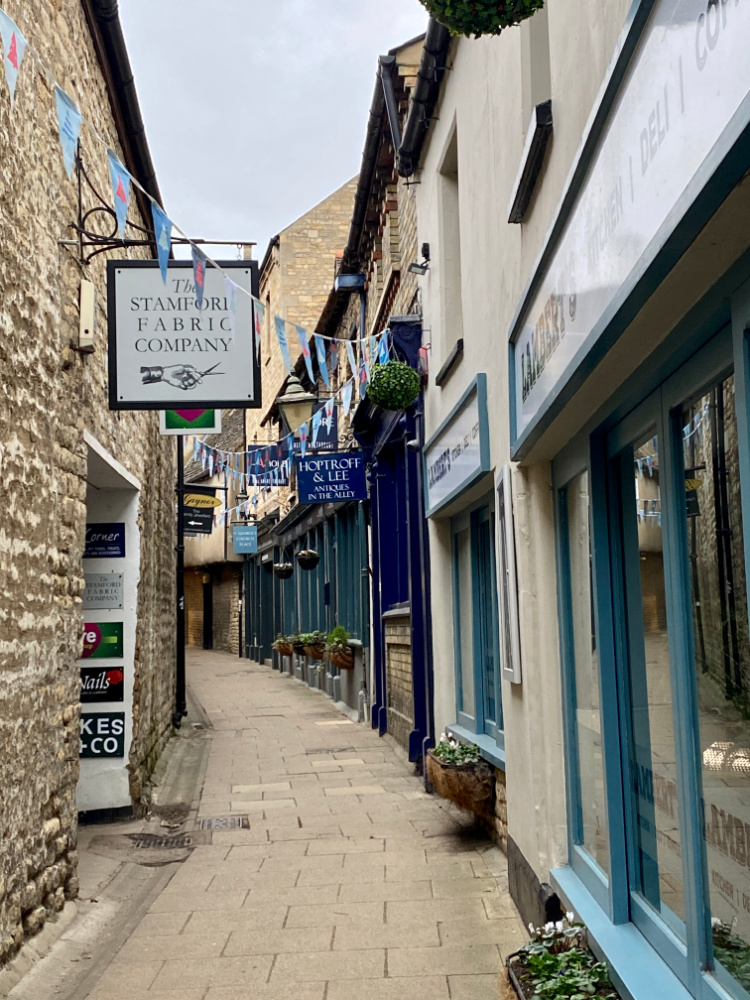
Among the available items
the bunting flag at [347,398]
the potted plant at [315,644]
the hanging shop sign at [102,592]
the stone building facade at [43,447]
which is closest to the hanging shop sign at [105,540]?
the hanging shop sign at [102,592]

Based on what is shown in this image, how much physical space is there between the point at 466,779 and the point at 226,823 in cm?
252

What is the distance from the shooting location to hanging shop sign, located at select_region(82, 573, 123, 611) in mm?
8422

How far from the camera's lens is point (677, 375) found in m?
3.18

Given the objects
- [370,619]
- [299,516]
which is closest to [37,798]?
[370,619]

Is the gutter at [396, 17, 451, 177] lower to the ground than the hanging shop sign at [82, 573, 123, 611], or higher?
higher

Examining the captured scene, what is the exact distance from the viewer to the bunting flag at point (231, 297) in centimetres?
676

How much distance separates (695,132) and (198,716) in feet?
48.1

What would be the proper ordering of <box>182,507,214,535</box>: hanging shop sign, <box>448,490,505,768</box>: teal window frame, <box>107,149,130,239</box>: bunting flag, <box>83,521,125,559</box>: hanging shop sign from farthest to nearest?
<box>182,507,214,535</box>: hanging shop sign < <box>83,521,125,559</box>: hanging shop sign < <box>448,490,505,768</box>: teal window frame < <box>107,149,130,239</box>: bunting flag

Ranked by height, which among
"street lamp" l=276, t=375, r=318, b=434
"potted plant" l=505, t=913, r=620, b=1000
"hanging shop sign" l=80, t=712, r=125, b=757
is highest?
"street lamp" l=276, t=375, r=318, b=434

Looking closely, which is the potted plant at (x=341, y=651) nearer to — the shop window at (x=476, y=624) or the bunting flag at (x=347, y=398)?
the bunting flag at (x=347, y=398)

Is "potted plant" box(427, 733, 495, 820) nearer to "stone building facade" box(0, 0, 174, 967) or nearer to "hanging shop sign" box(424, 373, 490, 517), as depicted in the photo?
"hanging shop sign" box(424, 373, 490, 517)

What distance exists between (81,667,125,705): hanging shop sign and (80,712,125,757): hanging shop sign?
0.13m

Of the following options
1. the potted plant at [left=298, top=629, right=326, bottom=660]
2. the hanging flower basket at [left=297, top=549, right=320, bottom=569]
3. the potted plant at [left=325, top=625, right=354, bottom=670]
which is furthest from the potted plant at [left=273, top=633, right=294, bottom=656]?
the potted plant at [left=325, top=625, right=354, bottom=670]

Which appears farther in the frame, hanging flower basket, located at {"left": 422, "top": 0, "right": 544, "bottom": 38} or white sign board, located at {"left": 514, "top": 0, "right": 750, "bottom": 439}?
hanging flower basket, located at {"left": 422, "top": 0, "right": 544, "bottom": 38}
